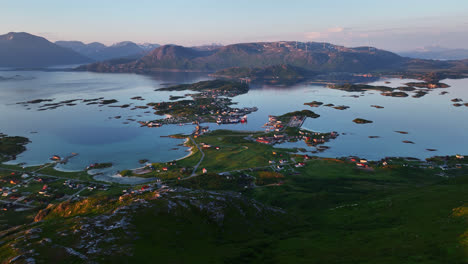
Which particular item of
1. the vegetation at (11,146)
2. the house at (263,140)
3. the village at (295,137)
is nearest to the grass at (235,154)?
the house at (263,140)

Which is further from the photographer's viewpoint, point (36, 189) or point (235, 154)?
point (235, 154)

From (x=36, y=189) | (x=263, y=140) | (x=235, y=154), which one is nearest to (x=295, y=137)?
(x=263, y=140)

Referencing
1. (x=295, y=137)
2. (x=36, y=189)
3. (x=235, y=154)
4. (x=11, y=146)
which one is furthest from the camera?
(x=295, y=137)

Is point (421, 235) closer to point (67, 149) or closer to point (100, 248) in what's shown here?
point (100, 248)

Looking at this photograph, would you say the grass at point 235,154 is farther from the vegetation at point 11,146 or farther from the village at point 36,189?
the vegetation at point 11,146

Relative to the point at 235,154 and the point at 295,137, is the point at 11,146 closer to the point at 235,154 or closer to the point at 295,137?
the point at 235,154

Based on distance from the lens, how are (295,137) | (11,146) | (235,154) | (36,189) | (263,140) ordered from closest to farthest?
(36,189)
(235,154)
(11,146)
(263,140)
(295,137)

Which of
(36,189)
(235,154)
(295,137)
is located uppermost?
(295,137)

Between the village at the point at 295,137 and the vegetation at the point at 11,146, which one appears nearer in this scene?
the vegetation at the point at 11,146

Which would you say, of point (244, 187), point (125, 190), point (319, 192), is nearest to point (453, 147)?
point (319, 192)

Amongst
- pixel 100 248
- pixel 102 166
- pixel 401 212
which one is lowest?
pixel 102 166

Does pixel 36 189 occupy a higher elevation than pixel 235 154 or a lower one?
lower
